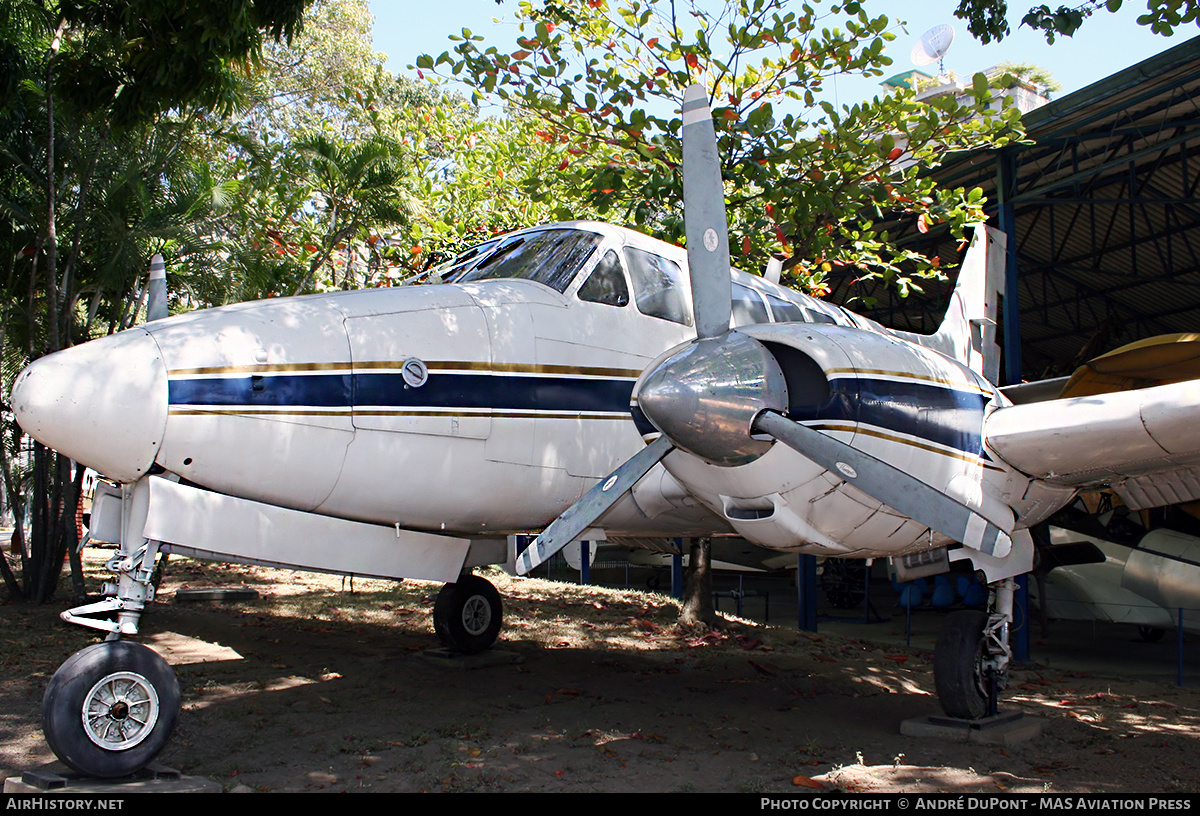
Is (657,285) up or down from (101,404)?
up

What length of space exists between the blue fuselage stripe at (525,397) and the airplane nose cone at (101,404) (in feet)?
0.53

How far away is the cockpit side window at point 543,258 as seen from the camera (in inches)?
274

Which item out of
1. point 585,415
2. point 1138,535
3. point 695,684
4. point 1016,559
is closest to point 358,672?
point 695,684

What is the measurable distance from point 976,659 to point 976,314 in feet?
13.6

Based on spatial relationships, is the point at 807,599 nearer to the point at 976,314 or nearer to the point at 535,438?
the point at 976,314

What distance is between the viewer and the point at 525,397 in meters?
6.34

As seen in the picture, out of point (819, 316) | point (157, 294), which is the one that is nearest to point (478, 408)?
point (157, 294)

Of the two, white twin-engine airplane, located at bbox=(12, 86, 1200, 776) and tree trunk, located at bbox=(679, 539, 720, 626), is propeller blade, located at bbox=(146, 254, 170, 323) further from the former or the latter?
tree trunk, located at bbox=(679, 539, 720, 626)

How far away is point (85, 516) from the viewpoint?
1648cm

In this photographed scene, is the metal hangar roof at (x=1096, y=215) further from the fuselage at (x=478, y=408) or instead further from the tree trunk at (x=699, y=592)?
the fuselage at (x=478, y=408)

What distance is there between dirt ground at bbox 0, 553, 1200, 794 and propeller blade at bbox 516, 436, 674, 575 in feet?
4.45

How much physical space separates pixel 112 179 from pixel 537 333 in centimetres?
845
